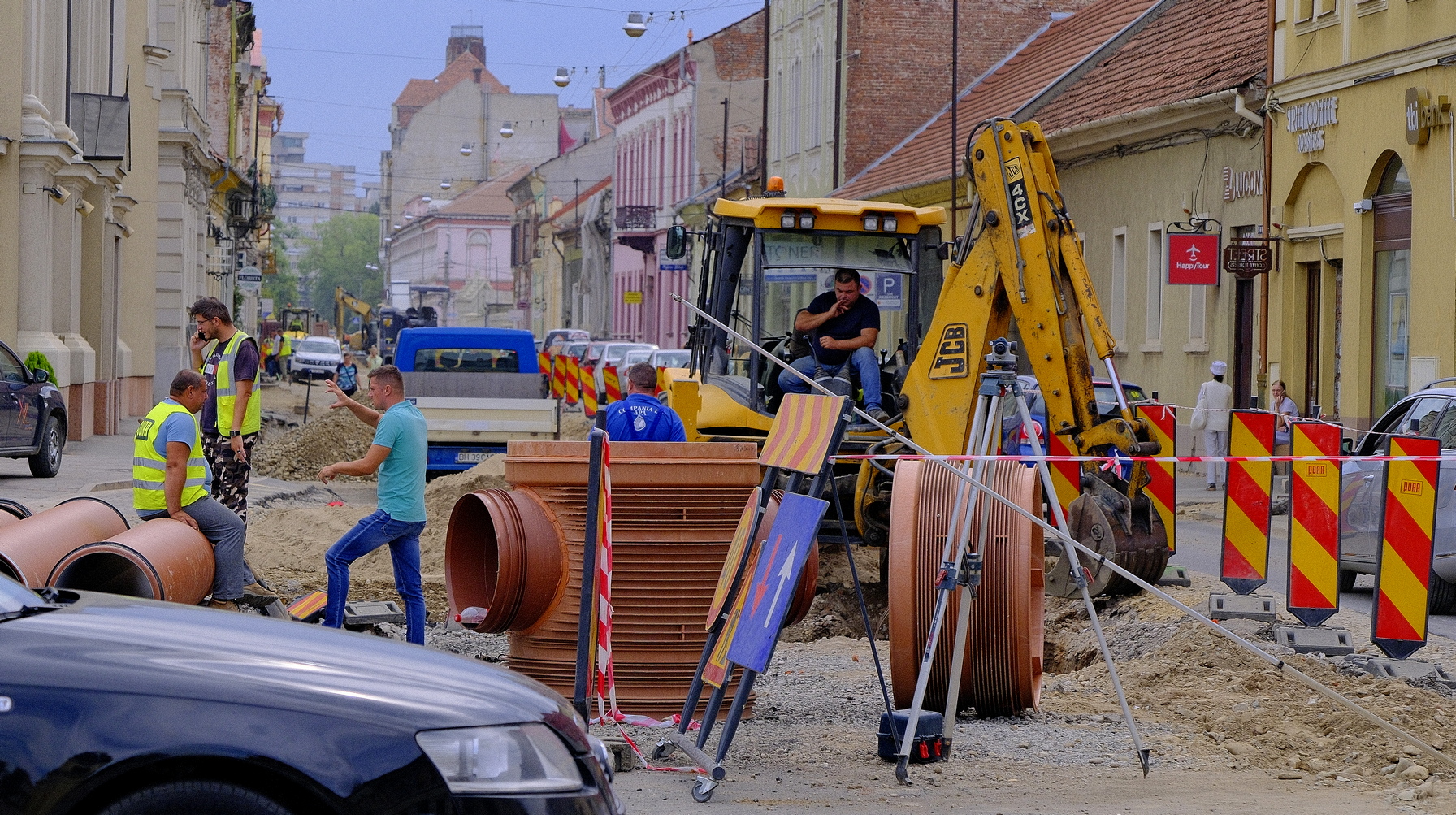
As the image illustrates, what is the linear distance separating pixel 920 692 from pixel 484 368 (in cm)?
1737

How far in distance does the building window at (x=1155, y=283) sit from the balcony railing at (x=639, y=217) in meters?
40.2

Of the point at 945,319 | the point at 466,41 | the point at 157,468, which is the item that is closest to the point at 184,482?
the point at 157,468

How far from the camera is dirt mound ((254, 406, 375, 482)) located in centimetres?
2470

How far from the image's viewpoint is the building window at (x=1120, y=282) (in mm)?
29172

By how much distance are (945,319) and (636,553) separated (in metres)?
3.95

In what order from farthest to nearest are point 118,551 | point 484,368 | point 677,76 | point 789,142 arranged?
point 677,76 → point 789,142 → point 484,368 → point 118,551

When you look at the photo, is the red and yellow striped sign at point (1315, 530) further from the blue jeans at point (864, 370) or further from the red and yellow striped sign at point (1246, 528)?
the blue jeans at point (864, 370)

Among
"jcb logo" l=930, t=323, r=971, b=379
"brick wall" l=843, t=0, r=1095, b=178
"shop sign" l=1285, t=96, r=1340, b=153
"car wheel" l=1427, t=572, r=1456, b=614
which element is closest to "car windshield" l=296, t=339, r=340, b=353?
"brick wall" l=843, t=0, r=1095, b=178

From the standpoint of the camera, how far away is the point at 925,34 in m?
43.8

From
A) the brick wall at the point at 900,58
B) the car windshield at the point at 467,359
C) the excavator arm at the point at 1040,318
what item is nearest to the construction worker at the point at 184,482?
the excavator arm at the point at 1040,318

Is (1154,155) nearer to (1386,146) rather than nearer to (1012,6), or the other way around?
(1386,146)

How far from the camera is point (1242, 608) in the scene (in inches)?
430

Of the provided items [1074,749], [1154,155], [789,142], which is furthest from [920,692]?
[789,142]

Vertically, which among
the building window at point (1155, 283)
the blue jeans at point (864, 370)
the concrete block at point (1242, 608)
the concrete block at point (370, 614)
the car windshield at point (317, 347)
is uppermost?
the building window at point (1155, 283)
